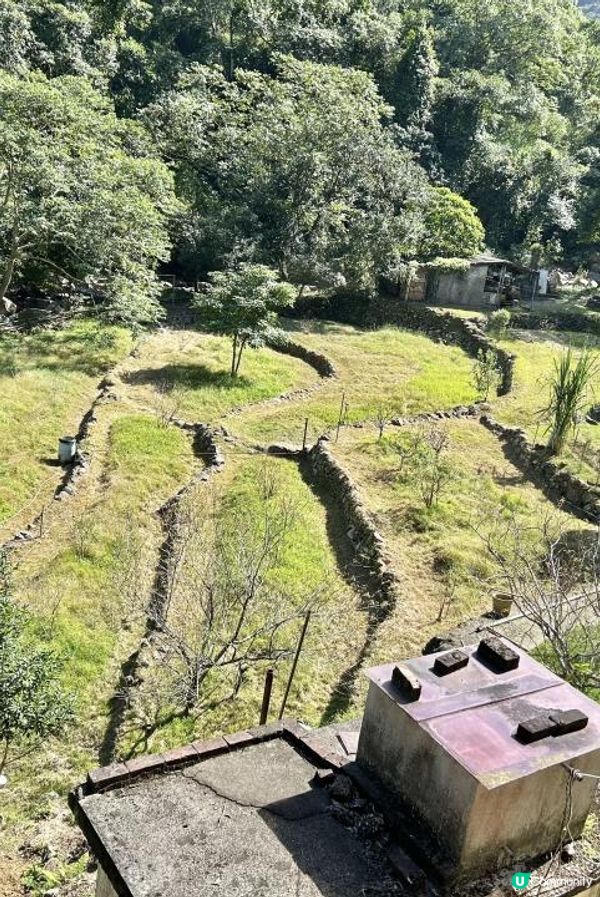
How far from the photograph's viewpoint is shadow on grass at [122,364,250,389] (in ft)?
75.4

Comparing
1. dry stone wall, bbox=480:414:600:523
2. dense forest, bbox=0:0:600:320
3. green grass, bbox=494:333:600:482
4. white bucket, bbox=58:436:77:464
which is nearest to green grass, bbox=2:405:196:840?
white bucket, bbox=58:436:77:464

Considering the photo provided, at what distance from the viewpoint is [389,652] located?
12.0m

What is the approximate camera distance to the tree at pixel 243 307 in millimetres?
23578

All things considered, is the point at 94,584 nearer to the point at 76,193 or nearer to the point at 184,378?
the point at 184,378

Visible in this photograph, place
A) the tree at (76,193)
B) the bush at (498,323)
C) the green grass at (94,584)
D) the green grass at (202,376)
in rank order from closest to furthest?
1. the green grass at (94,584)
2. the tree at (76,193)
3. the green grass at (202,376)
4. the bush at (498,323)

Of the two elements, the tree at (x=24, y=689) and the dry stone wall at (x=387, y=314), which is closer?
the tree at (x=24, y=689)

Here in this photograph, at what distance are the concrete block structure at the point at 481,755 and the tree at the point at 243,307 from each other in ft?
59.8

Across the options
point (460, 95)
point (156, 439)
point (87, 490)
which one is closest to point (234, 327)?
point (156, 439)

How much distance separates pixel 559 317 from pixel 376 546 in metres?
23.9

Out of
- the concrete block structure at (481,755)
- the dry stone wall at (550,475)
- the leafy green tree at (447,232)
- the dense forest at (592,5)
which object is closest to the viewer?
the concrete block structure at (481,755)

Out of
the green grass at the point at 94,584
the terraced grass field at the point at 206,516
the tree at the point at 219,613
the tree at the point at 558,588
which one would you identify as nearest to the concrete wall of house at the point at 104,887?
the terraced grass field at the point at 206,516

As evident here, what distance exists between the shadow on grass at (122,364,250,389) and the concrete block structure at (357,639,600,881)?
17.5 metres

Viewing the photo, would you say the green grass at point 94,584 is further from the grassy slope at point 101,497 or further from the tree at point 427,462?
the tree at point 427,462

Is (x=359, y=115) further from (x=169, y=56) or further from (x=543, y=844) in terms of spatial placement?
(x=543, y=844)
